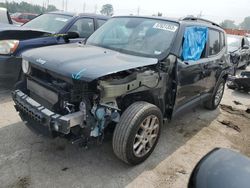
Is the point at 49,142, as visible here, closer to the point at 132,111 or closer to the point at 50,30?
the point at 132,111

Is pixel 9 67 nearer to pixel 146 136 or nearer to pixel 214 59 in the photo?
pixel 146 136

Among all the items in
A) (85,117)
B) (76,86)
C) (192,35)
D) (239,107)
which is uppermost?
(192,35)

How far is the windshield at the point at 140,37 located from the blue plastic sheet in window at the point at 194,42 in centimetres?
27

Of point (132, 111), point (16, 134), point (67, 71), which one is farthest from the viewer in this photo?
point (16, 134)

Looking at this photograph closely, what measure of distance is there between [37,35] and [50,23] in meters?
1.03

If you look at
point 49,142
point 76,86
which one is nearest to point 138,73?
point 76,86

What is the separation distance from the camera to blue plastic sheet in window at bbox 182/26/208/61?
397 centimetres

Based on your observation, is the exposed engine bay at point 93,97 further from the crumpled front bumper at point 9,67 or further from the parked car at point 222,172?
the crumpled front bumper at point 9,67

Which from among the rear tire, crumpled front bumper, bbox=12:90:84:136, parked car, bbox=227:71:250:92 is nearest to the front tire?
crumpled front bumper, bbox=12:90:84:136

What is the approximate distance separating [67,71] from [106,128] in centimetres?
89

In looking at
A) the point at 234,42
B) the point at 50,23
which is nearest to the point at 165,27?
the point at 50,23

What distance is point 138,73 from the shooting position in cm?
317

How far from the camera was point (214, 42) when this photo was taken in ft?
16.5

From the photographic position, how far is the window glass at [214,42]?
483cm
